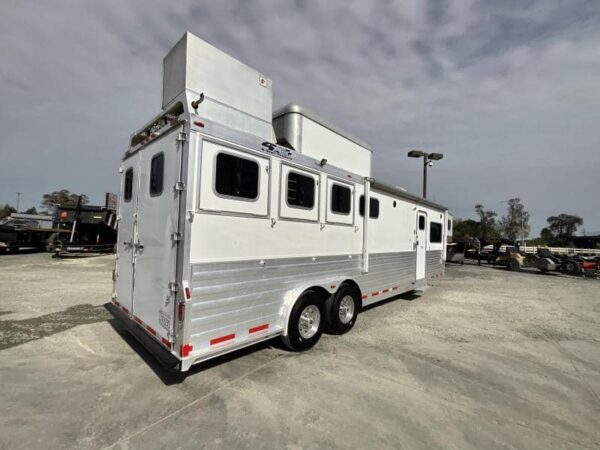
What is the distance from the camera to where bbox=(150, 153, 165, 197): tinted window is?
3.66 metres

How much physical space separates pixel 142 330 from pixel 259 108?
3.04 metres

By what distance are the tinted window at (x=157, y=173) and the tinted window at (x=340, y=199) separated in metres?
2.44

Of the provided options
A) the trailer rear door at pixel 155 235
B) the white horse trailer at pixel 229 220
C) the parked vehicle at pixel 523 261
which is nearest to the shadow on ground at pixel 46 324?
the white horse trailer at pixel 229 220

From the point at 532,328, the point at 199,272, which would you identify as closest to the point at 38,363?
the point at 199,272

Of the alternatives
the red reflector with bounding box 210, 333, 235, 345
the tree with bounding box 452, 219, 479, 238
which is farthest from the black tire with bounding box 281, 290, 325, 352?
the tree with bounding box 452, 219, 479, 238

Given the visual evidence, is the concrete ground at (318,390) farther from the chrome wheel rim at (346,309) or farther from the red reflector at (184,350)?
the red reflector at (184,350)

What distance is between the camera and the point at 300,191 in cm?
441

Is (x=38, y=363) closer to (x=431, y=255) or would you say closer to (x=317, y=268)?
(x=317, y=268)

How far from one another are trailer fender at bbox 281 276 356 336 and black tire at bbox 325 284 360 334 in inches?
5.4

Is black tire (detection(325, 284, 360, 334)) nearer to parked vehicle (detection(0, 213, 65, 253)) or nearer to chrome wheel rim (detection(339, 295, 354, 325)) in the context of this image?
chrome wheel rim (detection(339, 295, 354, 325))

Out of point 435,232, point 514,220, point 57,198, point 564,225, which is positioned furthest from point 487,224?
point 57,198

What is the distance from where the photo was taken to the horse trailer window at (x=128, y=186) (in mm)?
4505

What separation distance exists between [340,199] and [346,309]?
179cm

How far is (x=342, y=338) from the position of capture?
5.07 metres
